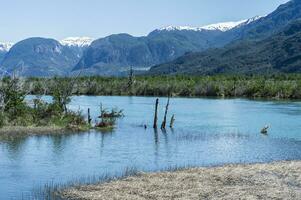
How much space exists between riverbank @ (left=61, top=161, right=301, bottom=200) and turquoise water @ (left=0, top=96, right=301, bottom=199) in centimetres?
335

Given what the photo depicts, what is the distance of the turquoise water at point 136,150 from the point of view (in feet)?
107

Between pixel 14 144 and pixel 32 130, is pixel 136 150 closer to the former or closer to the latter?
pixel 14 144

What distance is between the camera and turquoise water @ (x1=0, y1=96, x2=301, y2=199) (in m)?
32.6

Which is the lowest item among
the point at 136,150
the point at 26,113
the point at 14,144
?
the point at 136,150

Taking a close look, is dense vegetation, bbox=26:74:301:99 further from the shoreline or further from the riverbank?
the riverbank

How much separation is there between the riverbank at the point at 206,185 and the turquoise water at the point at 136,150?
335 cm

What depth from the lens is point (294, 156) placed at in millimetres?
39844

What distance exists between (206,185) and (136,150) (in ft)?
50.3

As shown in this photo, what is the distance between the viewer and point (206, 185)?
27422 millimetres

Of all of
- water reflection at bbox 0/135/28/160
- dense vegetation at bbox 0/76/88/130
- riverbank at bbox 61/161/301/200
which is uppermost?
dense vegetation at bbox 0/76/88/130

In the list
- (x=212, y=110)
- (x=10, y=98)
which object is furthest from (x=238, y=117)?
(x=10, y=98)

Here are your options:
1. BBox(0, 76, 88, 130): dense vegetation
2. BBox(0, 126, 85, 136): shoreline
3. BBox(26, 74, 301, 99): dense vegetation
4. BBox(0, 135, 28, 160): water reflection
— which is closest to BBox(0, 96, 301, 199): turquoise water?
BBox(0, 135, 28, 160): water reflection

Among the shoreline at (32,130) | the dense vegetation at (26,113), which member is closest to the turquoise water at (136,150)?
the shoreline at (32,130)

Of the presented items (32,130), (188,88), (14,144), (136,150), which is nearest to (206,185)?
(136,150)
